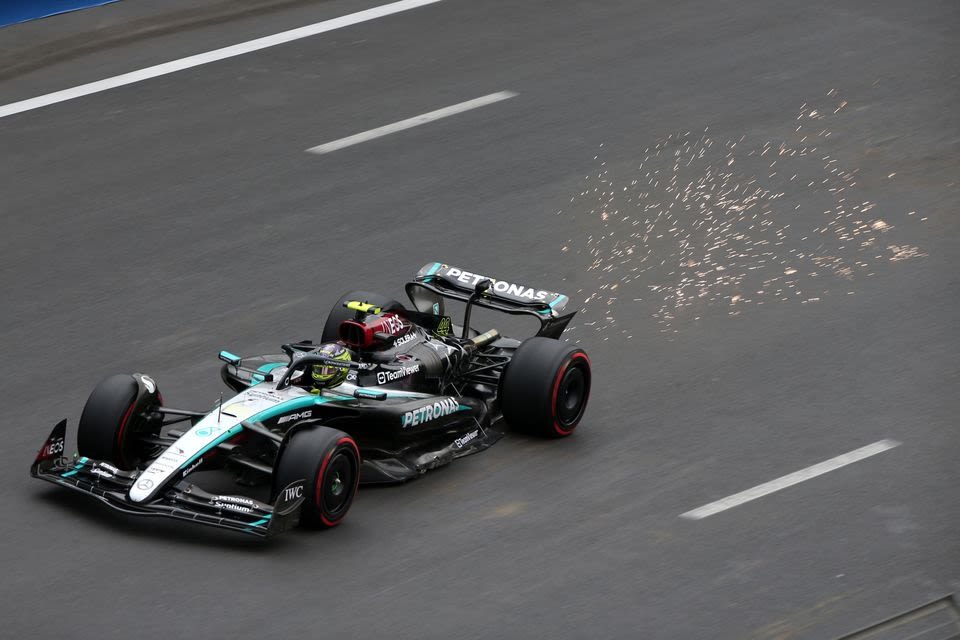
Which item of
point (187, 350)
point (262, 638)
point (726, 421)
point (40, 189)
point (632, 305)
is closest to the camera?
point (262, 638)

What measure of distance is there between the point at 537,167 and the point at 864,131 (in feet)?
12.0

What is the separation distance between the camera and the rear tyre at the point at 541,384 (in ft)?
35.3

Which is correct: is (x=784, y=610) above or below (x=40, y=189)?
below

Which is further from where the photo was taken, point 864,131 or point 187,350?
point 864,131

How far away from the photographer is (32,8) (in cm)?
1847

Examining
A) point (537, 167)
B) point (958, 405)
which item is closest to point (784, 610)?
point (958, 405)

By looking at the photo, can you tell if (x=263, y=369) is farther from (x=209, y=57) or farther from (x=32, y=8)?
(x=32, y=8)

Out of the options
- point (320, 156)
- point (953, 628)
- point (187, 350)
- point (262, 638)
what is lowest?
point (953, 628)

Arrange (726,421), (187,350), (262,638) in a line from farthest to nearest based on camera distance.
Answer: (187,350) < (726,421) < (262,638)

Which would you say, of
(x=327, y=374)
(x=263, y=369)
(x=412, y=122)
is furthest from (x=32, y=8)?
(x=327, y=374)

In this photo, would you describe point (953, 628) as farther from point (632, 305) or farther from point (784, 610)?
point (632, 305)

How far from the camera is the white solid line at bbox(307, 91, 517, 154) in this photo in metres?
16.0

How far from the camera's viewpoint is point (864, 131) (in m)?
16.6

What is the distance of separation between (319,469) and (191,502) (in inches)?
31.0
